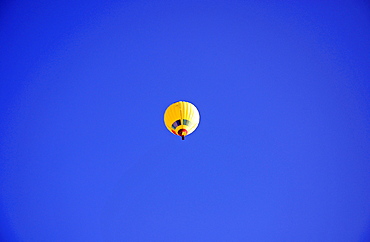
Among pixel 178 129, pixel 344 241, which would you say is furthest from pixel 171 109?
pixel 344 241

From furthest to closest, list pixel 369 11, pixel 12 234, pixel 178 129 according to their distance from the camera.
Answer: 1. pixel 12 234
2. pixel 369 11
3. pixel 178 129

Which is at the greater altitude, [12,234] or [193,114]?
[12,234]

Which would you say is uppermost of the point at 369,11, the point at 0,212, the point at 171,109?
the point at 369,11

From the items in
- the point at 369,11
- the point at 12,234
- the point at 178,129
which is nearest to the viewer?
the point at 178,129

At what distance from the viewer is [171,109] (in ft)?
16.0

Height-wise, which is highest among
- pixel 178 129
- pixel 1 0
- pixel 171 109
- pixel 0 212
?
pixel 1 0

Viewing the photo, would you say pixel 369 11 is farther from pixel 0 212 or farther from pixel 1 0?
pixel 0 212

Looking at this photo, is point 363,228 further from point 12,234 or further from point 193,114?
point 12,234

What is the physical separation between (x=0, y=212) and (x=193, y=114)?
298 inches

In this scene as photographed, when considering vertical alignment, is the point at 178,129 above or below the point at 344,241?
above

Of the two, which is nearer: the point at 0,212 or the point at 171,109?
the point at 171,109

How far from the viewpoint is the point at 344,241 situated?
312 inches

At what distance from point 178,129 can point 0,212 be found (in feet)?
23.8

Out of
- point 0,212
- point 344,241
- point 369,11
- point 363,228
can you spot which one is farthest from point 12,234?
point 369,11
